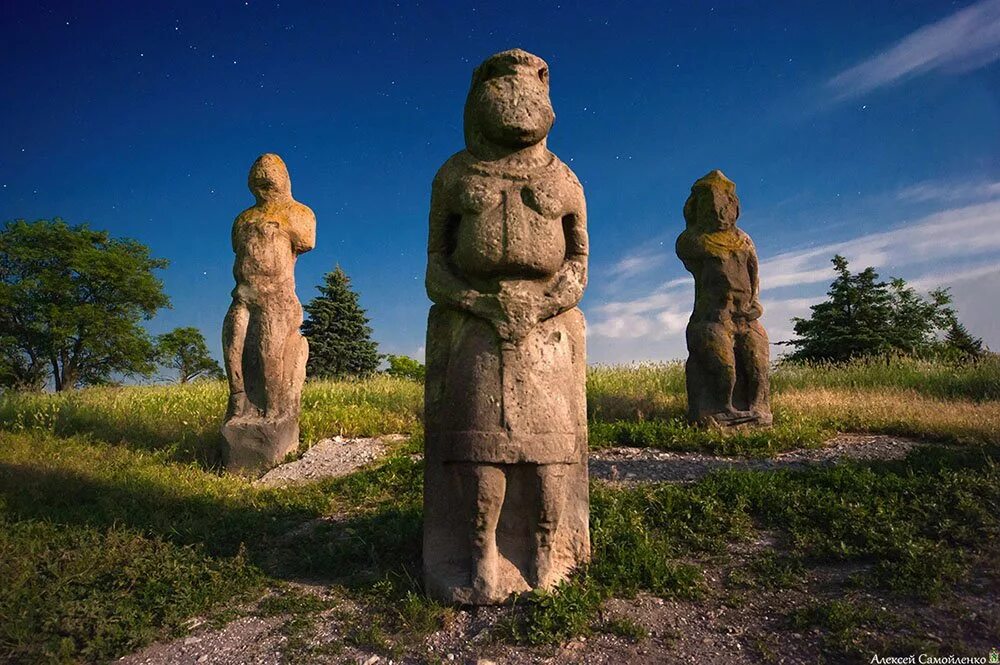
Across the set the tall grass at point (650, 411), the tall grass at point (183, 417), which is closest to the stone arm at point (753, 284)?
the tall grass at point (650, 411)

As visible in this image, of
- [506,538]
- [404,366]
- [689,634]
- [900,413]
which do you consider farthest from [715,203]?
[404,366]

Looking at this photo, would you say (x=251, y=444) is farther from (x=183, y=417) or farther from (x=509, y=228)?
(x=509, y=228)

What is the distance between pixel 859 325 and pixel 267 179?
20.9 meters

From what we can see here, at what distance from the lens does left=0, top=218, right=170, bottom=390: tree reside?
90.7 ft

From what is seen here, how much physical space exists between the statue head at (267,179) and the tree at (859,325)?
781 inches

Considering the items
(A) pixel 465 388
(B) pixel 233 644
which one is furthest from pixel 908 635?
(B) pixel 233 644

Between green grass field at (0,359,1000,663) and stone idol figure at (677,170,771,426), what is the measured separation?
2.82 feet

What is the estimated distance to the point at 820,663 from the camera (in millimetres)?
3334

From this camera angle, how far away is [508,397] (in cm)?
394

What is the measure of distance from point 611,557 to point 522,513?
804 mm

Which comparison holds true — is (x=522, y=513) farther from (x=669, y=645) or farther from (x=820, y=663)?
(x=820, y=663)

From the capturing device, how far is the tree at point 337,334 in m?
26.4

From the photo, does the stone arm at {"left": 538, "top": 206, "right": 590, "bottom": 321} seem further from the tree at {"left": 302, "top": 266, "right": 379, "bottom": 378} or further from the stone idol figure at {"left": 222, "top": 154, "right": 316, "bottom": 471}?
the tree at {"left": 302, "top": 266, "right": 379, "bottom": 378}

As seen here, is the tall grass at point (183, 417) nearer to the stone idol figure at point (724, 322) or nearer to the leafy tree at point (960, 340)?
the stone idol figure at point (724, 322)
